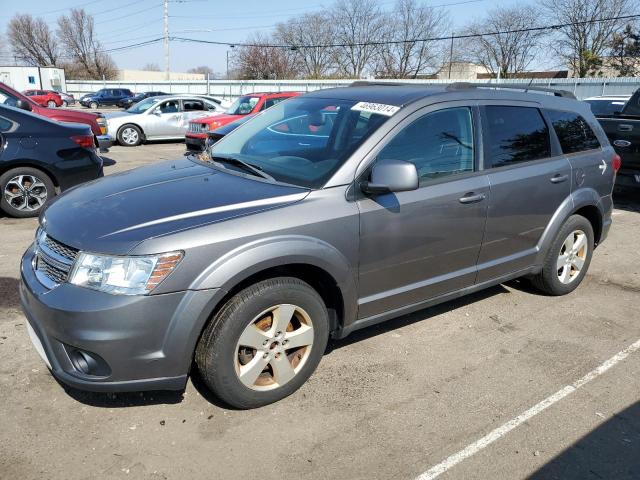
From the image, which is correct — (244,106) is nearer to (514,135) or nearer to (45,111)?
(45,111)

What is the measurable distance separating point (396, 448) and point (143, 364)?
1355 mm

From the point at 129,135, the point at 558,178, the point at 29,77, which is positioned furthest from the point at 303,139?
the point at 29,77

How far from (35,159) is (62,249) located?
4.70 metres

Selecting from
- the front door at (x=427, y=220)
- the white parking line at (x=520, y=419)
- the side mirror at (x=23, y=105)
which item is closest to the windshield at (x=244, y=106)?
the side mirror at (x=23, y=105)

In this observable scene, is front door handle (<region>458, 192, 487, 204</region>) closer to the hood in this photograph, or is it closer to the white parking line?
the hood

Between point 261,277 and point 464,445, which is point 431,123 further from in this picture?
point 464,445

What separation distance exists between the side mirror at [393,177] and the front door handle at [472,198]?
0.66 meters

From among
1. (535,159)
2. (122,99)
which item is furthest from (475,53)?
(535,159)

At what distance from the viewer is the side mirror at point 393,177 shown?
3.10 meters

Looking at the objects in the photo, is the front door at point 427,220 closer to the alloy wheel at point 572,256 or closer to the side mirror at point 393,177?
the side mirror at point 393,177

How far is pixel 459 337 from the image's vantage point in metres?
4.05

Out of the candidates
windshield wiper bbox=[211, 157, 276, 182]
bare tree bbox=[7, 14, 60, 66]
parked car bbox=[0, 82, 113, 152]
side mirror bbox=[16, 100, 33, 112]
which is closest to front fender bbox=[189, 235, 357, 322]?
windshield wiper bbox=[211, 157, 276, 182]

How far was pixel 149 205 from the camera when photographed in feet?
9.69

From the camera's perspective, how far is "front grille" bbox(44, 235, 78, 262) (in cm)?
273
